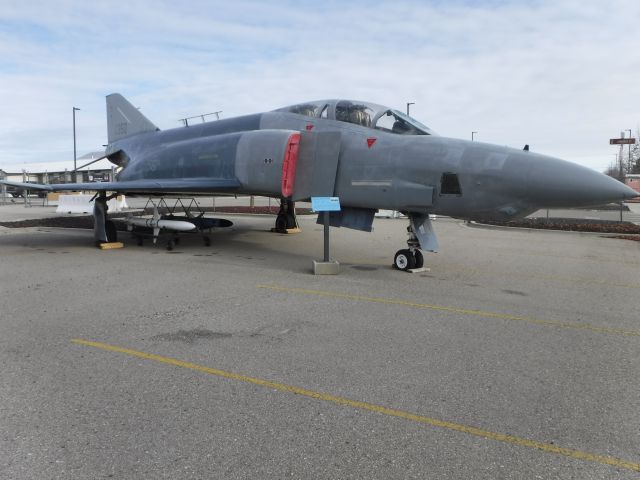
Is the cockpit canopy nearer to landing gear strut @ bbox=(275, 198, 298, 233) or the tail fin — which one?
landing gear strut @ bbox=(275, 198, 298, 233)

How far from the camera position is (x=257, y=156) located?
32.4 feet

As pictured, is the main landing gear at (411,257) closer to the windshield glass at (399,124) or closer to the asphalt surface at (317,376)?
the asphalt surface at (317,376)

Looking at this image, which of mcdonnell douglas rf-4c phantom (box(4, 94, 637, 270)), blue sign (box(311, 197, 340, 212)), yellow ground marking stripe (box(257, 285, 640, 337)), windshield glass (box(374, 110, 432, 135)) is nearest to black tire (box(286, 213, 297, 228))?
mcdonnell douglas rf-4c phantom (box(4, 94, 637, 270))

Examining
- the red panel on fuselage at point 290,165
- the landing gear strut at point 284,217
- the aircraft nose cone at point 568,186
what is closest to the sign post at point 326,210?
the red panel on fuselage at point 290,165

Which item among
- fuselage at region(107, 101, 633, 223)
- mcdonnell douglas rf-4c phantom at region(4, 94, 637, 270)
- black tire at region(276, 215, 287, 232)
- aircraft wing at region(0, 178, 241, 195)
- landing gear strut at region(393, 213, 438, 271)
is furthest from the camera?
black tire at region(276, 215, 287, 232)

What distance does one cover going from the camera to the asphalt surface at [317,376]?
9.18 feet

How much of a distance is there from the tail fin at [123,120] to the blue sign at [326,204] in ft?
29.4

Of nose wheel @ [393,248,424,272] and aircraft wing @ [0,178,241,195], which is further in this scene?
aircraft wing @ [0,178,241,195]

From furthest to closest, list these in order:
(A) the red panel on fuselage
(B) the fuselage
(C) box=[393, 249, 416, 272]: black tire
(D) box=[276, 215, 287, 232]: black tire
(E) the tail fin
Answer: (D) box=[276, 215, 287, 232]: black tire
(E) the tail fin
(A) the red panel on fuselage
(C) box=[393, 249, 416, 272]: black tire
(B) the fuselage

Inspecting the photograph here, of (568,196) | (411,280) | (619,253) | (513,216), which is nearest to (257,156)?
(411,280)

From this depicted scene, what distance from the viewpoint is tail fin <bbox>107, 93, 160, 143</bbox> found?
50.6 feet

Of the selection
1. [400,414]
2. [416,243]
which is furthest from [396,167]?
[400,414]

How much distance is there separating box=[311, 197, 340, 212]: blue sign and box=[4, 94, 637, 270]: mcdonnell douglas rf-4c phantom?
11.7 inches

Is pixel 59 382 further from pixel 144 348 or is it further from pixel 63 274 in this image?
pixel 63 274
